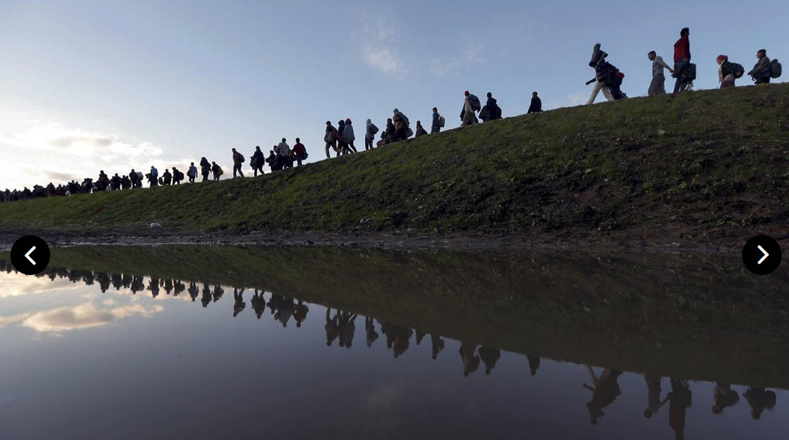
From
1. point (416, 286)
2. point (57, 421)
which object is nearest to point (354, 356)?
point (57, 421)

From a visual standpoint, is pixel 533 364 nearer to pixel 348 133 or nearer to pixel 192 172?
pixel 348 133

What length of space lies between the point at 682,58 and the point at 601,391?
22.4m

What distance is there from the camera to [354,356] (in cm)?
457

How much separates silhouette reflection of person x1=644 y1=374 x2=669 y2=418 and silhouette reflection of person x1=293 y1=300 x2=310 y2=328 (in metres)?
3.92

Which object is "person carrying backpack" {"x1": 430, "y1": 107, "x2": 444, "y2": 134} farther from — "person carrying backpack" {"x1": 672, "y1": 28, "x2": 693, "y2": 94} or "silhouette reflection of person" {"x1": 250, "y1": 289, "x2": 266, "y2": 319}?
"silhouette reflection of person" {"x1": 250, "y1": 289, "x2": 266, "y2": 319}

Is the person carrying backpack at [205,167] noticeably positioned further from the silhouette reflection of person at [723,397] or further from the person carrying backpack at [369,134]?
the silhouette reflection of person at [723,397]

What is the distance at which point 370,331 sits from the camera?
18.0ft

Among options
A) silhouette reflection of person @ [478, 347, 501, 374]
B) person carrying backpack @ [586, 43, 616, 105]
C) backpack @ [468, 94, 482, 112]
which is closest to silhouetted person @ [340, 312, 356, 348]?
silhouette reflection of person @ [478, 347, 501, 374]

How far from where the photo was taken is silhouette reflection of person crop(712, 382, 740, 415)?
132 inches

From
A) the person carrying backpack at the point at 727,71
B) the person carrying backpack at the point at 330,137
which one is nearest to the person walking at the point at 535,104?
the person carrying backpack at the point at 727,71

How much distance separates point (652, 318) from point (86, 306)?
27.3 ft

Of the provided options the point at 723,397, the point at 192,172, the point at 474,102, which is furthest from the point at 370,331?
the point at 192,172

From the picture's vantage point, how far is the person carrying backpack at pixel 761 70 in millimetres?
20819

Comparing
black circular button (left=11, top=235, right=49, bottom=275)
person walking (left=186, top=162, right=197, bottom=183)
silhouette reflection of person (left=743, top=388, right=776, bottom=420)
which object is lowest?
silhouette reflection of person (left=743, top=388, right=776, bottom=420)
